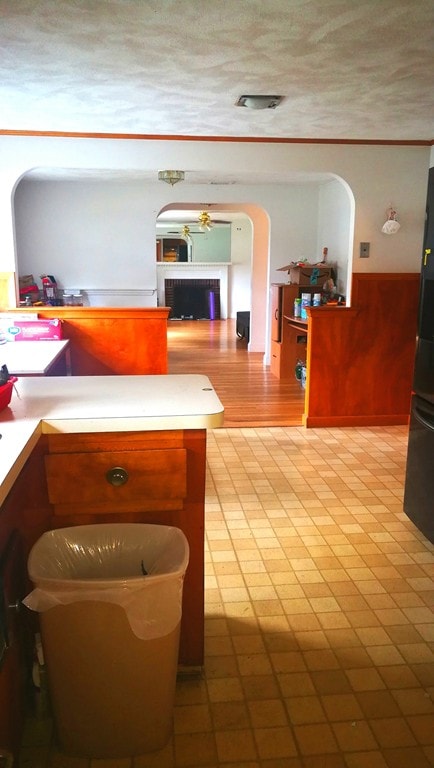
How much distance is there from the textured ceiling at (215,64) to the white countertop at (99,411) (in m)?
1.32

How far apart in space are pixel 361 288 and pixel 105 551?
3520mm

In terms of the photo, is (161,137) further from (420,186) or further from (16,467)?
(16,467)

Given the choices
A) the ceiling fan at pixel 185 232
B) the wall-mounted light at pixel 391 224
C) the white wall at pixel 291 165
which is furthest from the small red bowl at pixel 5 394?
the ceiling fan at pixel 185 232

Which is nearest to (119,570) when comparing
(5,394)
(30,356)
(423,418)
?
(5,394)

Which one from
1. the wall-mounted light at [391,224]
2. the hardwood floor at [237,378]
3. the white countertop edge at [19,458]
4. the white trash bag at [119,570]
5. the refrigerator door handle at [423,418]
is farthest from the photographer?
the hardwood floor at [237,378]

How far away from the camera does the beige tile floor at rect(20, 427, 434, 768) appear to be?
1638mm

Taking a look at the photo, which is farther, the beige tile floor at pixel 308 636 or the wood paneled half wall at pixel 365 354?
the wood paneled half wall at pixel 365 354

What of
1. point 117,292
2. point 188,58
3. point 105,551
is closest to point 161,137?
point 188,58

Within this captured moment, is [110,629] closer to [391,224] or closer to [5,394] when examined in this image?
[5,394]

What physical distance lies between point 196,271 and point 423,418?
35.3 ft

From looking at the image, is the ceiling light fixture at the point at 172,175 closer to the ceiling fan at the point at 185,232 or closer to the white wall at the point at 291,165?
the white wall at the point at 291,165

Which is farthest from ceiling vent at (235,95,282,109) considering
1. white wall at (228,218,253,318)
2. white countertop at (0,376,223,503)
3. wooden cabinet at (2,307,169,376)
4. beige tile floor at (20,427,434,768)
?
white wall at (228,218,253,318)

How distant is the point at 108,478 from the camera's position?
1681 mm

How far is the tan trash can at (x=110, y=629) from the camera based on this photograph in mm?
1433
